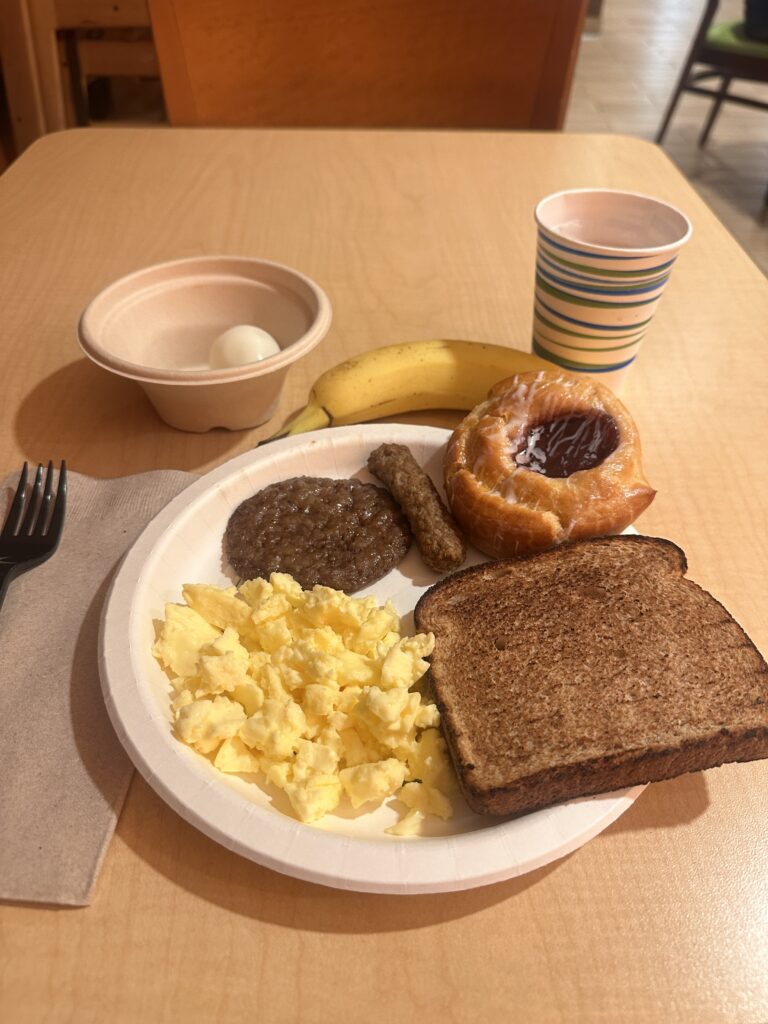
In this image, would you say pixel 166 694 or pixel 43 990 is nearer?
pixel 43 990

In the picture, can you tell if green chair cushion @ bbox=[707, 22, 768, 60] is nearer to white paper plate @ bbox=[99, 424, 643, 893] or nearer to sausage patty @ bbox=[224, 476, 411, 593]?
sausage patty @ bbox=[224, 476, 411, 593]

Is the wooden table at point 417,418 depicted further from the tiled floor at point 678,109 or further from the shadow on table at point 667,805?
the tiled floor at point 678,109

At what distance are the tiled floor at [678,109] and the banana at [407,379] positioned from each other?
344 centimetres

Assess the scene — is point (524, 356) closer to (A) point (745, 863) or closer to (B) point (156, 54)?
(A) point (745, 863)

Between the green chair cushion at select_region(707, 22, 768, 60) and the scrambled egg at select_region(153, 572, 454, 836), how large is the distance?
4490mm

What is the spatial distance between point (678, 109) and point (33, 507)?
250 inches

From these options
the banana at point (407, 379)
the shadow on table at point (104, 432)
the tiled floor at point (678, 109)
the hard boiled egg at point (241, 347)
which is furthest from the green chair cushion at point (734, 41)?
the shadow on table at point (104, 432)

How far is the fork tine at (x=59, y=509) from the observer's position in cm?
116

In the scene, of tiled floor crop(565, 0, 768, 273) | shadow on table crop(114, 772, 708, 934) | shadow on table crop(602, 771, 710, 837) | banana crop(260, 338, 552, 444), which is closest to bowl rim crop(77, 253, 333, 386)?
banana crop(260, 338, 552, 444)

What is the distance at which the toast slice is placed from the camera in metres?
0.85

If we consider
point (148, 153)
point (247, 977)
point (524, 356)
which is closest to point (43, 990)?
point (247, 977)

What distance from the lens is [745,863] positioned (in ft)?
2.78

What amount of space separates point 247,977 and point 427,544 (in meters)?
0.62

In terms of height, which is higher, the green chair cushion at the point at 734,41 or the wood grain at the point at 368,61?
the wood grain at the point at 368,61
